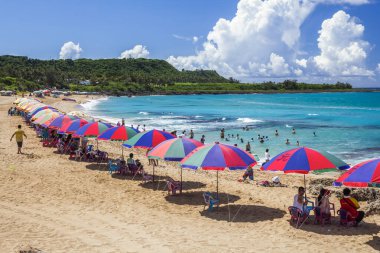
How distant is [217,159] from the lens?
32.6 feet

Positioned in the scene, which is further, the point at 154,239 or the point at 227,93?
the point at 227,93

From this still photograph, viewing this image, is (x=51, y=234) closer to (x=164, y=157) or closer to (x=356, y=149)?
(x=164, y=157)

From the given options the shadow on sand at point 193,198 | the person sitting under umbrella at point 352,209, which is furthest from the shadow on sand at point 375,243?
the shadow on sand at point 193,198

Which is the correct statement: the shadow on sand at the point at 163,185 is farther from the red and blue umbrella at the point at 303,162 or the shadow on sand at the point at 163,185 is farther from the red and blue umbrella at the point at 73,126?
the red and blue umbrella at the point at 73,126

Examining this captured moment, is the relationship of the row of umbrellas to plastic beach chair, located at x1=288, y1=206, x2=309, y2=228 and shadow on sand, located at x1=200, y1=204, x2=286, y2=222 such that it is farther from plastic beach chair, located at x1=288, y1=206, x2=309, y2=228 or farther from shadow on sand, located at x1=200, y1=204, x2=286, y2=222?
shadow on sand, located at x1=200, y1=204, x2=286, y2=222

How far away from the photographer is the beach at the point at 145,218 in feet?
27.0

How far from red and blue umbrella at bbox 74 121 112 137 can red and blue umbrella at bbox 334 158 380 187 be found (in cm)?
973

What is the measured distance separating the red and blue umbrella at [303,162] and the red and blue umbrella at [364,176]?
89cm

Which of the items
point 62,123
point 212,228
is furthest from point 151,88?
point 212,228

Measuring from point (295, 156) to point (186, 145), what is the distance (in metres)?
3.29

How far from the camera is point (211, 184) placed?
14344mm

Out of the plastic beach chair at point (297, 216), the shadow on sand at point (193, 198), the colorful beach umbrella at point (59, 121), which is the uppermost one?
the colorful beach umbrella at point (59, 121)

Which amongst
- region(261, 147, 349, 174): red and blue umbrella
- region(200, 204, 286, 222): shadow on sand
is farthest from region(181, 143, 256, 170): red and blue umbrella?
region(200, 204, 286, 222): shadow on sand

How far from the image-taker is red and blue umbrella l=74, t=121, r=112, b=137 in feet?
50.4
